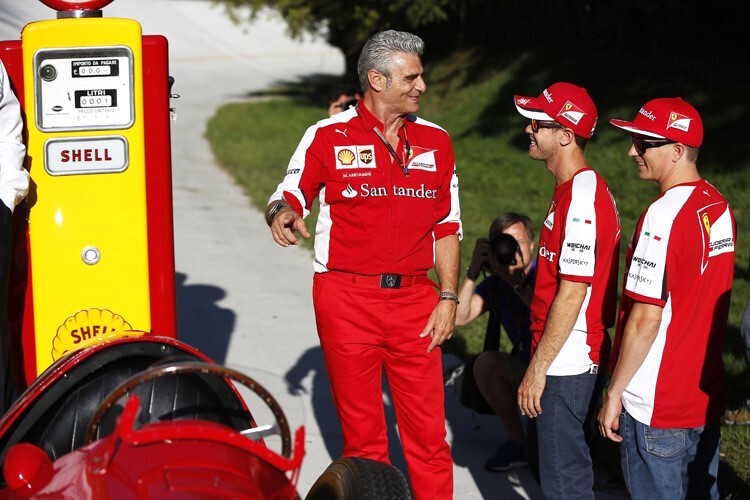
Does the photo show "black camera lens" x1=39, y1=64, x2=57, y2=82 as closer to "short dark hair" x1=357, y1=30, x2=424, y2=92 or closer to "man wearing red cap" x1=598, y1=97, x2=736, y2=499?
"short dark hair" x1=357, y1=30, x2=424, y2=92

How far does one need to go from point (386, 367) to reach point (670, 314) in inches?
50.7

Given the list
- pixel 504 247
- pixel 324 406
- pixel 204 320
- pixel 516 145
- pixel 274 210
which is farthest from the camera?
pixel 516 145

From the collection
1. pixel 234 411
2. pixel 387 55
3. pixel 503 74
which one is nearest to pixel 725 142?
pixel 503 74

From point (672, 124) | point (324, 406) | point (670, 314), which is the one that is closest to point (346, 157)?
point (672, 124)

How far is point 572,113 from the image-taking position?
12.6 feet

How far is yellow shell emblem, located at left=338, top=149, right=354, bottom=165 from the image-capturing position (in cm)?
414

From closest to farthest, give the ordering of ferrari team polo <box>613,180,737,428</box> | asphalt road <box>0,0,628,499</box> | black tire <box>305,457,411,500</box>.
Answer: black tire <box>305,457,411,500</box> < ferrari team polo <box>613,180,737,428</box> < asphalt road <box>0,0,628,499</box>

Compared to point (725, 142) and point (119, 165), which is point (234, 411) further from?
point (725, 142)

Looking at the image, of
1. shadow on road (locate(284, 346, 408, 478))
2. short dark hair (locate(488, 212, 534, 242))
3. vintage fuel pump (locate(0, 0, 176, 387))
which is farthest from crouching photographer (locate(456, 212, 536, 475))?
vintage fuel pump (locate(0, 0, 176, 387))

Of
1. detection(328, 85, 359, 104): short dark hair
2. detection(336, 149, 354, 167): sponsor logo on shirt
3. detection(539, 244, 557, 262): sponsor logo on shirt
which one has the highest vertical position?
detection(336, 149, 354, 167): sponsor logo on shirt

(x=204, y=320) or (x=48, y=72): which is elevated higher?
(x=48, y=72)

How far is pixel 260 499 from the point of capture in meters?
2.62

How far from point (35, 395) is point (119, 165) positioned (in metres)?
1.45

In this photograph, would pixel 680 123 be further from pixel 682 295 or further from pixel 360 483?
pixel 360 483
